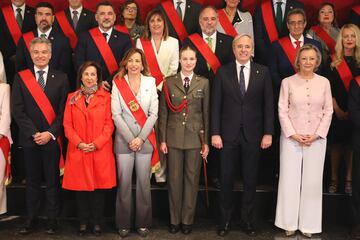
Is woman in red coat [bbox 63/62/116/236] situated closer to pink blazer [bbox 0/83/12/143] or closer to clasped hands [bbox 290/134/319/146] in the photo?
pink blazer [bbox 0/83/12/143]

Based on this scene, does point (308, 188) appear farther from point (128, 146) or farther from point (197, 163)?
point (128, 146)

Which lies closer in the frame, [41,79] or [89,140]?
[89,140]

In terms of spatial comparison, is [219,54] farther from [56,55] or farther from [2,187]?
[2,187]

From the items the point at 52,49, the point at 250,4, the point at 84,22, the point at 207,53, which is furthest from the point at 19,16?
the point at 250,4

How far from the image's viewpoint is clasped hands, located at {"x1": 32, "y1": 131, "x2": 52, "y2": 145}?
4.37 m

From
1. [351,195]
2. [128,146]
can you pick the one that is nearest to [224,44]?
[128,146]

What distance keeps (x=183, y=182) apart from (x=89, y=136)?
0.87 metres

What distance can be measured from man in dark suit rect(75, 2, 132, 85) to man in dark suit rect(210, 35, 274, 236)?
100 centimetres

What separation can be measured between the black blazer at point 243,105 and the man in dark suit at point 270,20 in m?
0.87

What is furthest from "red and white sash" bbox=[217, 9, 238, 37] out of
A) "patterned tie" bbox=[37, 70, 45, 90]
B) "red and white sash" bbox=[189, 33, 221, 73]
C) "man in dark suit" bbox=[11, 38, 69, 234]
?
"patterned tie" bbox=[37, 70, 45, 90]

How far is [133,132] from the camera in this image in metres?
4.42

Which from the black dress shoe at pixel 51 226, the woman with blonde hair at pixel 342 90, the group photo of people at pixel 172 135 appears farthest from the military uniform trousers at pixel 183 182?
the woman with blonde hair at pixel 342 90

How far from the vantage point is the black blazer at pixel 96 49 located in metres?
4.93

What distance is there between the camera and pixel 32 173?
14.7 ft
